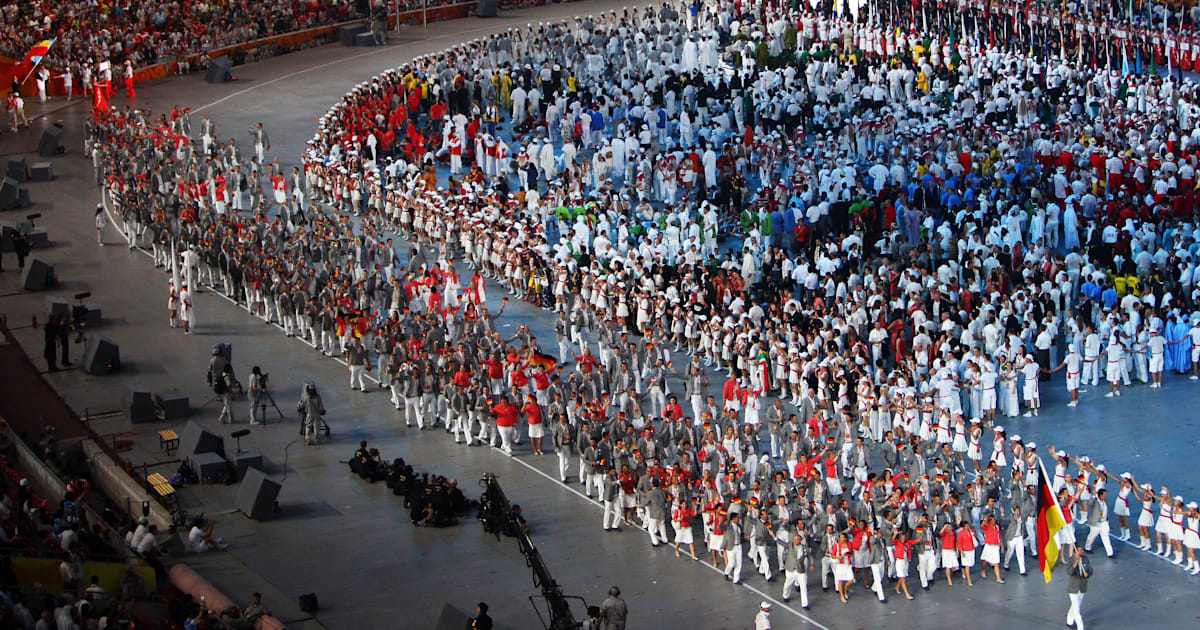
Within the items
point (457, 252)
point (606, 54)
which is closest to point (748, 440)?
point (457, 252)

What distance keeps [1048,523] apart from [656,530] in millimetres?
6410

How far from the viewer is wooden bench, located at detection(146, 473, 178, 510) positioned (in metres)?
29.8

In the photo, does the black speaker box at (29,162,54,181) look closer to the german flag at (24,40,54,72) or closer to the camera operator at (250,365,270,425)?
the german flag at (24,40,54,72)

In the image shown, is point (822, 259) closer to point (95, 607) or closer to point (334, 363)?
point (334, 363)

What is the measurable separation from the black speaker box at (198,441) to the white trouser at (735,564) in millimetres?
10177

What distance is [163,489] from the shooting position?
3012 centimetres

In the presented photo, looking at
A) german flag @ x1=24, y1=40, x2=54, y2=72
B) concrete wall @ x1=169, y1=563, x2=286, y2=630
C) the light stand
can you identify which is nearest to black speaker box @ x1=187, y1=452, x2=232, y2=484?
the light stand

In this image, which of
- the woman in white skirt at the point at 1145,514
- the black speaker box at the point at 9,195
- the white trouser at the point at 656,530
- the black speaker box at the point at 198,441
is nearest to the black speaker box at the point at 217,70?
the black speaker box at the point at 9,195

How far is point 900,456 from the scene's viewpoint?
1189 inches

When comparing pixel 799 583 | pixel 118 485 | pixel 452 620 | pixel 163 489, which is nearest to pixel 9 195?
pixel 118 485

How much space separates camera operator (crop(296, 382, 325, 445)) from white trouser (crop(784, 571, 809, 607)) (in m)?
10.5

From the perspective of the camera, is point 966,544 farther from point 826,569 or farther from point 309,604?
point 309,604

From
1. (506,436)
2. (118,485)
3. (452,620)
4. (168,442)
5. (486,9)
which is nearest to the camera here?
(452,620)

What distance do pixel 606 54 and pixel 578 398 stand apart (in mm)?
29960
